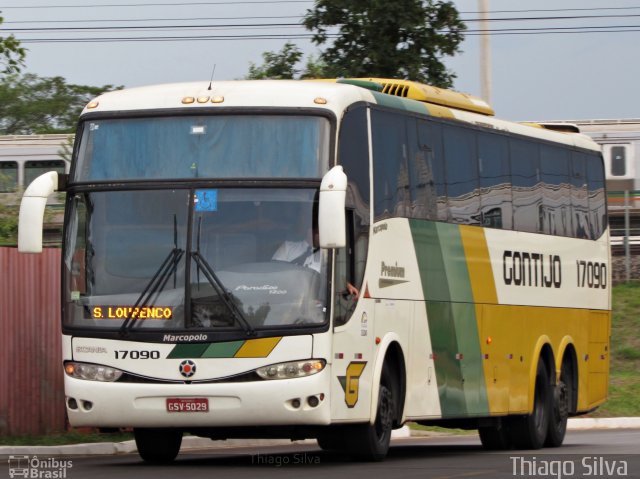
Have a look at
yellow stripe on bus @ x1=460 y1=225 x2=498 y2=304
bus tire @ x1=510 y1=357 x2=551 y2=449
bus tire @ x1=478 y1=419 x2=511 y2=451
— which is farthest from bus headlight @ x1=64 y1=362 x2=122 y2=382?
bus tire @ x1=510 y1=357 x2=551 y2=449

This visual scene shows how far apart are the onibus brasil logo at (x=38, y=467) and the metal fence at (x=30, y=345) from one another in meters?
2.01

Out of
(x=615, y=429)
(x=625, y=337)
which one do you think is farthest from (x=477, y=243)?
(x=625, y=337)

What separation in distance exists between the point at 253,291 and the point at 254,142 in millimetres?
1518

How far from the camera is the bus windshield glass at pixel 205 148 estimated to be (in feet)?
46.8

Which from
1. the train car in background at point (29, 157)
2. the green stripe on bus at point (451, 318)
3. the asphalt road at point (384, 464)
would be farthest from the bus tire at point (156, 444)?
the train car in background at point (29, 157)

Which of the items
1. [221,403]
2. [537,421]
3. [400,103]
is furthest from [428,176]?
[537,421]

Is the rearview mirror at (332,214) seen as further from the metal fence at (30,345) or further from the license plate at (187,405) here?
the metal fence at (30,345)

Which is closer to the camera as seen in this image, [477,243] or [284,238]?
[284,238]

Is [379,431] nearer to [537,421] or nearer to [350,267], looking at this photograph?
[350,267]

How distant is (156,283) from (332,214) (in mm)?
1885

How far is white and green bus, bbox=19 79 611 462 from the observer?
13.8 meters

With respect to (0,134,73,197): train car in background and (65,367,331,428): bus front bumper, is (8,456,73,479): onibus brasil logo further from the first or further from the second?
(0,134,73,197): train car in background

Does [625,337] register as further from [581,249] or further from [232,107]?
[232,107]

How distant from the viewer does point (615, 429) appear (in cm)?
2731
